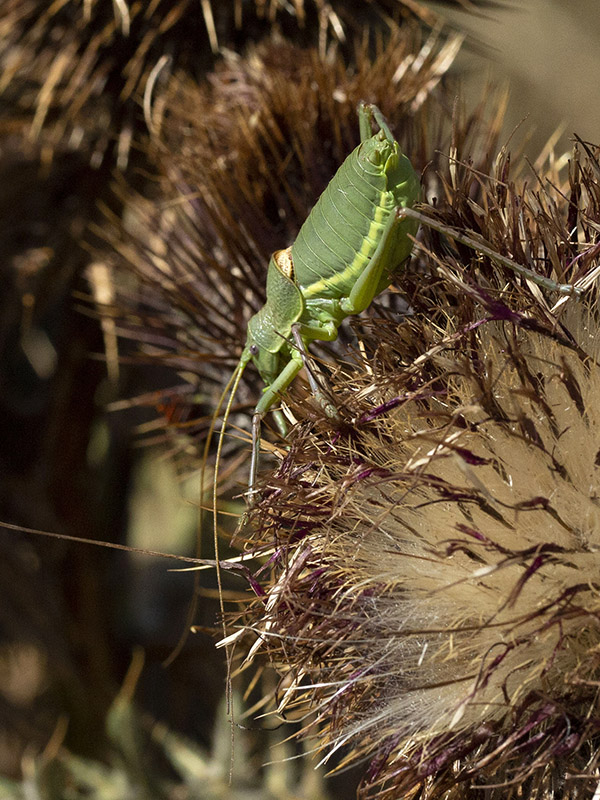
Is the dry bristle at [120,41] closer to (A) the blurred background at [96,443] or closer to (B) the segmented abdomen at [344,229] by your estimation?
(A) the blurred background at [96,443]

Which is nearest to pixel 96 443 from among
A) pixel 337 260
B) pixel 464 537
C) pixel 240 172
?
pixel 240 172

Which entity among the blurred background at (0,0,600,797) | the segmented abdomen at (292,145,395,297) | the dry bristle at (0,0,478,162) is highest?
the segmented abdomen at (292,145,395,297)

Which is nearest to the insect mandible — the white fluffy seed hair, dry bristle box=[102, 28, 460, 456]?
the white fluffy seed hair

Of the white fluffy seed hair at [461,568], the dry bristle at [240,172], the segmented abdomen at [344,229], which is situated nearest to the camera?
the white fluffy seed hair at [461,568]

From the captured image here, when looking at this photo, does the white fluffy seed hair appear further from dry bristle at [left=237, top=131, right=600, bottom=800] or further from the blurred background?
the blurred background

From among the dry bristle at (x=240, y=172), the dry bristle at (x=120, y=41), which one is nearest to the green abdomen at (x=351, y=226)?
the dry bristle at (x=240, y=172)

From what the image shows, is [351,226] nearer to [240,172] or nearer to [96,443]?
[240,172]
